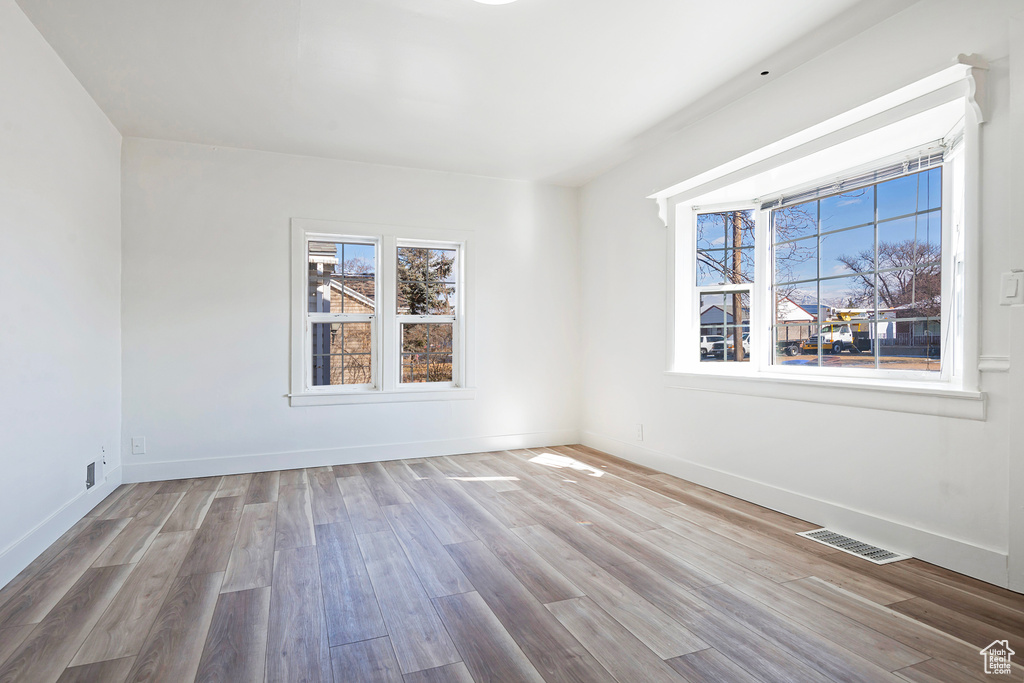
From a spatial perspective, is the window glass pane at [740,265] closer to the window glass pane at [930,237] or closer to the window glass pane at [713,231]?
the window glass pane at [713,231]

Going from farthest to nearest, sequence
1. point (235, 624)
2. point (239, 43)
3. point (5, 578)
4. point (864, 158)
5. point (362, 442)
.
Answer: point (362, 442), point (864, 158), point (239, 43), point (5, 578), point (235, 624)

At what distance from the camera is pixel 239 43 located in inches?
115

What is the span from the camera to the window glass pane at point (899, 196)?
2994 millimetres

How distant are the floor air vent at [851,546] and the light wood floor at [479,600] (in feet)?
0.26

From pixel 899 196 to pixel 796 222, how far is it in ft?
2.24

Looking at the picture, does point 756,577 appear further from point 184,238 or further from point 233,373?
point 184,238

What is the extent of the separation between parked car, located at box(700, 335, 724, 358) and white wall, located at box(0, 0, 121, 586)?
14.2 ft

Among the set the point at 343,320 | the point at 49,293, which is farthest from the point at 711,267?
the point at 49,293

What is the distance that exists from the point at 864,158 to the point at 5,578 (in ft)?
16.2

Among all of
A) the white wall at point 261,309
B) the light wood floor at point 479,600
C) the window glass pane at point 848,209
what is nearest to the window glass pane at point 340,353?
the white wall at point 261,309

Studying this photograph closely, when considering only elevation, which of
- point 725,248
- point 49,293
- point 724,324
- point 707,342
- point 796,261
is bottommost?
point 707,342

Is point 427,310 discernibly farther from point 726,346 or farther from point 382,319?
point 726,346

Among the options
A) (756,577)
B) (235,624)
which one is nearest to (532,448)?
(756,577)

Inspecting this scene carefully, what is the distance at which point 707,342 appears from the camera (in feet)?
14.2
